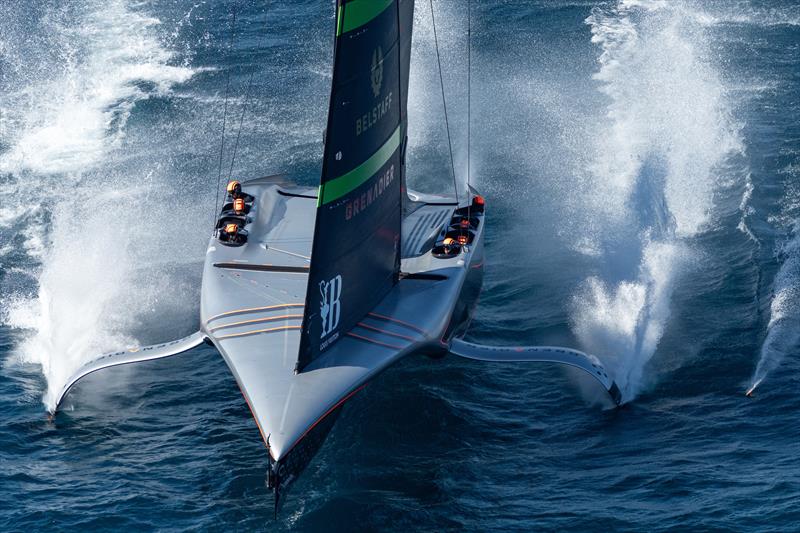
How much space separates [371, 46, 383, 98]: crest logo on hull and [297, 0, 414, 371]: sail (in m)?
0.02

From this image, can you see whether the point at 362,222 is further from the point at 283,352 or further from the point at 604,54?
the point at 604,54

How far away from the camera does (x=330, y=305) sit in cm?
2814

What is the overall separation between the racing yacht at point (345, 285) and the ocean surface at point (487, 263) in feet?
5.22

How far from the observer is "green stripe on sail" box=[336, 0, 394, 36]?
2572 centimetres

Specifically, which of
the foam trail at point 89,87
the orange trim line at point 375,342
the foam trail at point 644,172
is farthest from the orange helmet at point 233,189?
the foam trail at point 644,172

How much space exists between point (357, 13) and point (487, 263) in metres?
13.8

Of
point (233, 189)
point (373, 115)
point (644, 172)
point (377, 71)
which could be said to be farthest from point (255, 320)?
point (644, 172)

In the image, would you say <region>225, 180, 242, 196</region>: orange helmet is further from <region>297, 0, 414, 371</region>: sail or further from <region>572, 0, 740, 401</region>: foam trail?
<region>572, 0, 740, 401</region>: foam trail

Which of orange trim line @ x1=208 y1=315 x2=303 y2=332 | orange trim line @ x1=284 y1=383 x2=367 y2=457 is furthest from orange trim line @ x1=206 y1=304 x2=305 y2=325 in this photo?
orange trim line @ x1=284 y1=383 x2=367 y2=457

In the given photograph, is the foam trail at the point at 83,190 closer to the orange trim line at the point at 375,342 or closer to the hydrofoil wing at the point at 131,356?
the hydrofoil wing at the point at 131,356

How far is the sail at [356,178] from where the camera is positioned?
26.4 metres

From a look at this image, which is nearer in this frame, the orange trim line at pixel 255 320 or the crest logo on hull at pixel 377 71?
the crest logo on hull at pixel 377 71

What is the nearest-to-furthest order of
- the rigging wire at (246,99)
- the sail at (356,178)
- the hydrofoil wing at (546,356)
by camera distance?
the sail at (356,178)
the hydrofoil wing at (546,356)
the rigging wire at (246,99)

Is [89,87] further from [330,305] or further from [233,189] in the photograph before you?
[330,305]
